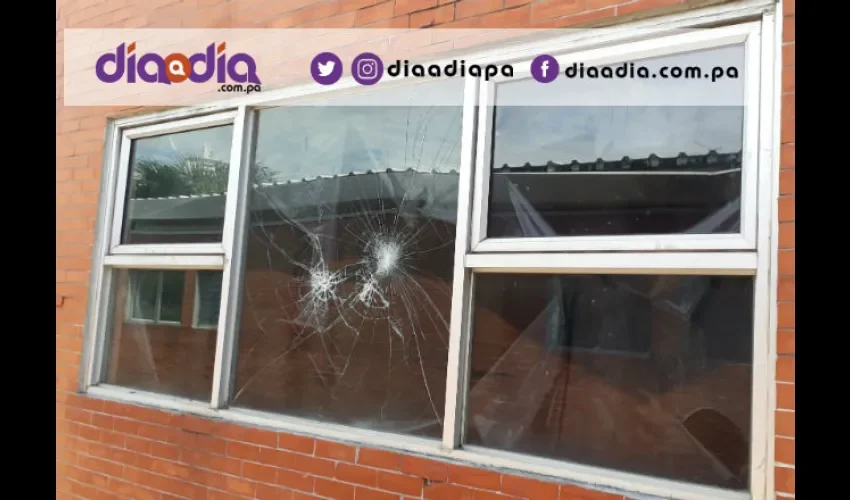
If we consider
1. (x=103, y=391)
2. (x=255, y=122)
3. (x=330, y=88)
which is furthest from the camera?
(x=103, y=391)

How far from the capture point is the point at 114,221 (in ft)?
12.2

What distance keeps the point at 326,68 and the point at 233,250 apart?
3.28 feet

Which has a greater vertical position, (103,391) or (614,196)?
(614,196)

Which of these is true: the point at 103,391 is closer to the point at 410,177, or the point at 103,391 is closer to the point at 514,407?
the point at 410,177

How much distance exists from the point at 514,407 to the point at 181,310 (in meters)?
1.94

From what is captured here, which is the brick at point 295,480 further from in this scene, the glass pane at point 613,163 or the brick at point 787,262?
the brick at point 787,262

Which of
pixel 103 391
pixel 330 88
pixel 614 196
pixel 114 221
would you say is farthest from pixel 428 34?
pixel 103 391

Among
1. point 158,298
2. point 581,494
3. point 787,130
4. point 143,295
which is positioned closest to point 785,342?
point 787,130

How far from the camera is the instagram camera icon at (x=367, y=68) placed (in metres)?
2.83

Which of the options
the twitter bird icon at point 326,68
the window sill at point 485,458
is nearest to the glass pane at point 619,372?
the window sill at point 485,458

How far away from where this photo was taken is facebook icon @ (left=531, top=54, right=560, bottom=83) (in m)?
2.45

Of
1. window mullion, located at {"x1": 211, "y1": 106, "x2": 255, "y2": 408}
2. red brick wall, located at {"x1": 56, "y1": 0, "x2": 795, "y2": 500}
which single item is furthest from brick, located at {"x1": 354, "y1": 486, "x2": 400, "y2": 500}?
window mullion, located at {"x1": 211, "y1": 106, "x2": 255, "y2": 408}

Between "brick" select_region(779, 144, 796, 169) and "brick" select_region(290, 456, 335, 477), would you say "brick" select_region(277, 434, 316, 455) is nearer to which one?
"brick" select_region(290, 456, 335, 477)
